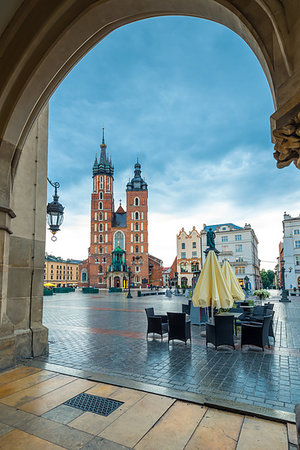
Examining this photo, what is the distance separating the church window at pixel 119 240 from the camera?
7344cm

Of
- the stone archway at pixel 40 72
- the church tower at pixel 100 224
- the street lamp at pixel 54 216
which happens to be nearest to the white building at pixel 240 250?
the church tower at pixel 100 224

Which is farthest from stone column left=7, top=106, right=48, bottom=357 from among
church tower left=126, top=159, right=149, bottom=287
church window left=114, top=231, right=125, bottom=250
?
church window left=114, top=231, right=125, bottom=250

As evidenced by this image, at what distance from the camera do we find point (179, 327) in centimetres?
779

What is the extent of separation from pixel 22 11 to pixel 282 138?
12.3 ft

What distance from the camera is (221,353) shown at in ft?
22.4

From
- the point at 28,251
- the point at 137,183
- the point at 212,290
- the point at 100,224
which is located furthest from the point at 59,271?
the point at 212,290

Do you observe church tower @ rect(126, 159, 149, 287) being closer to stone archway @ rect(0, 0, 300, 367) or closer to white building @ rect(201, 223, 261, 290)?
white building @ rect(201, 223, 261, 290)

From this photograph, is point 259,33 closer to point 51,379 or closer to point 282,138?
point 282,138

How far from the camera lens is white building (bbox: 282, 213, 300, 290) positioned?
167 ft

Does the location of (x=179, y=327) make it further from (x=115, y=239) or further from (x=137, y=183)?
(x=137, y=183)

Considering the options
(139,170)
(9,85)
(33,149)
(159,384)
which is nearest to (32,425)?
(159,384)

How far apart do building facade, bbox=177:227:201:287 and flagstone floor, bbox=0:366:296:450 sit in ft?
200

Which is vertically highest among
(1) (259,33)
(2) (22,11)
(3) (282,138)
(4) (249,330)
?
(2) (22,11)

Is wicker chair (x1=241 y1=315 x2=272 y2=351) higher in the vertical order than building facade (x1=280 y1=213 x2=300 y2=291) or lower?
lower
